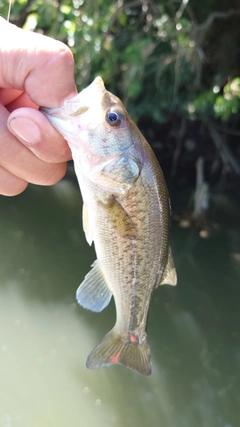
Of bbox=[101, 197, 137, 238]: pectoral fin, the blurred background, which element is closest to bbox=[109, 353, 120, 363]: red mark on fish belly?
bbox=[101, 197, 137, 238]: pectoral fin

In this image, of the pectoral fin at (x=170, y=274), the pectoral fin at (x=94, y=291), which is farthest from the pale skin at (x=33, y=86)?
the pectoral fin at (x=170, y=274)

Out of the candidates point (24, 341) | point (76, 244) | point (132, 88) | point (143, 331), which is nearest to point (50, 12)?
point (132, 88)

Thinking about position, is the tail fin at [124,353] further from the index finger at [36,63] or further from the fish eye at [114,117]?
the index finger at [36,63]

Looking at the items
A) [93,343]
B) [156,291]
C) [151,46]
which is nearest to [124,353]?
[93,343]

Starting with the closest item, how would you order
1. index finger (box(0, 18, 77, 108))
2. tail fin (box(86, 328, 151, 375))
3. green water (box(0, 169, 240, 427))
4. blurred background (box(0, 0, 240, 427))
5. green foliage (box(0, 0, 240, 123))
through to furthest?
index finger (box(0, 18, 77, 108)), tail fin (box(86, 328, 151, 375)), green water (box(0, 169, 240, 427)), blurred background (box(0, 0, 240, 427)), green foliage (box(0, 0, 240, 123))

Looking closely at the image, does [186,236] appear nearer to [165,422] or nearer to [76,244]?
[76,244]

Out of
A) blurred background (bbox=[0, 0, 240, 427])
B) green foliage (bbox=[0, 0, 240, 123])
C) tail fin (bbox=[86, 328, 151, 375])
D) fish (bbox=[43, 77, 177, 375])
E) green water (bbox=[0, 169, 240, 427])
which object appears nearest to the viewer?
fish (bbox=[43, 77, 177, 375])

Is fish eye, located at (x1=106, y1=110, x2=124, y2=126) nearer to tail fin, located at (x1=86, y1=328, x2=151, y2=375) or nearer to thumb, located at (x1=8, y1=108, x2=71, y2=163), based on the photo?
thumb, located at (x1=8, y1=108, x2=71, y2=163)
